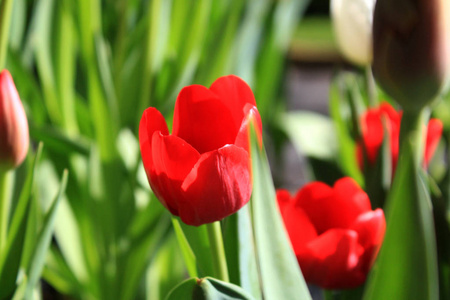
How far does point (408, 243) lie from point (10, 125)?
0.67 ft

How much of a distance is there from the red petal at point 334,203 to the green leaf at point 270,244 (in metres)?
0.08

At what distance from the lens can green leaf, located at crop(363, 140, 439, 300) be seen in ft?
0.70

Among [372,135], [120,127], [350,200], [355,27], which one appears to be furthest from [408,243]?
Answer: [120,127]

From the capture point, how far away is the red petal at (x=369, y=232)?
Result: 0.31 metres

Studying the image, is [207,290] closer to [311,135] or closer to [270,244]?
[270,244]

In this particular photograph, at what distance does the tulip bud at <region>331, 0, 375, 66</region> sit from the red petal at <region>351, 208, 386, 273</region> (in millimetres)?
203

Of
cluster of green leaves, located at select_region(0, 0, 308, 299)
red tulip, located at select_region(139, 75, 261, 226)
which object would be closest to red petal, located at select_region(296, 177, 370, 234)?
red tulip, located at select_region(139, 75, 261, 226)

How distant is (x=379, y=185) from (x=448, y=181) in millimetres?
98

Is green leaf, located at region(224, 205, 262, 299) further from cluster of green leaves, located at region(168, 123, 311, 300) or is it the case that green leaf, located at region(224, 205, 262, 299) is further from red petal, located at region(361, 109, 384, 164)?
red petal, located at region(361, 109, 384, 164)

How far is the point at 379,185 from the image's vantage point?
1.30 feet

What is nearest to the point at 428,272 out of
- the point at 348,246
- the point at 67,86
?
the point at 348,246

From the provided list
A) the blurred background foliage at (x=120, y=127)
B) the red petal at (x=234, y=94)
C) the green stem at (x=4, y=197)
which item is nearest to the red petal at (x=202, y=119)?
the red petal at (x=234, y=94)

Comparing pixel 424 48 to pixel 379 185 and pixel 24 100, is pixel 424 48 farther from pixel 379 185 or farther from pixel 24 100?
pixel 24 100

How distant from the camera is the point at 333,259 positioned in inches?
12.0
